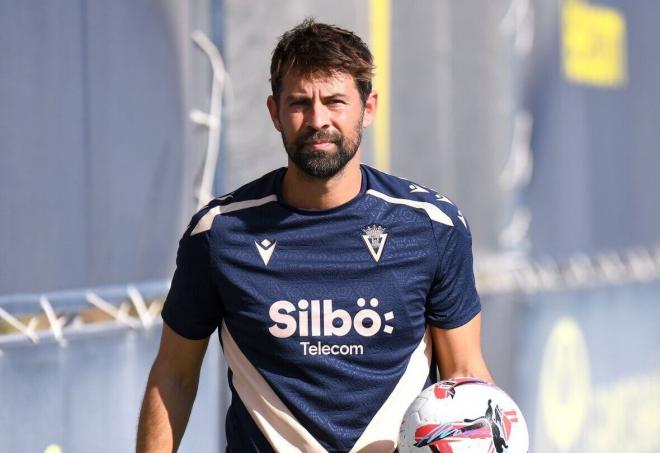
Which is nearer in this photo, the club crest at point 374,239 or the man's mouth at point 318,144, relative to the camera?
the man's mouth at point 318,144

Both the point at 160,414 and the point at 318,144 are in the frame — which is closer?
the point at 318,144

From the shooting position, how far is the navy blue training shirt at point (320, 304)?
12.1 feet

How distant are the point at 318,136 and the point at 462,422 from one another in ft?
2.84

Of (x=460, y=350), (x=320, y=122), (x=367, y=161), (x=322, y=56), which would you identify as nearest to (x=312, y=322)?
(x=460, y=350)

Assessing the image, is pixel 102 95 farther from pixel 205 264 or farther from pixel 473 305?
pixel 473 305

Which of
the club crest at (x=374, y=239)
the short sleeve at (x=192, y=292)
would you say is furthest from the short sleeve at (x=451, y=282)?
the short sleeve at (x=192, y=292)

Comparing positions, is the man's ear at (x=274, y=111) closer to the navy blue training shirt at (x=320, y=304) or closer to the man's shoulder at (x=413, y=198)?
the navy blue training shirt at (x=320, y=304)

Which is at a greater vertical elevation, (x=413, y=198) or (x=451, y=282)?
(x=413, y=198)

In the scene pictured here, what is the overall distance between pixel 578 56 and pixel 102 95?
169 inches

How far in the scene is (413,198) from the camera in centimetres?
383

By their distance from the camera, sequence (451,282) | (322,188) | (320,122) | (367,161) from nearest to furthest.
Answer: (320,122) → (322,188) → (451,282) → (367,161)

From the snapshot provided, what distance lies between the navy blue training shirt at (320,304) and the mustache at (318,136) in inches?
9.9

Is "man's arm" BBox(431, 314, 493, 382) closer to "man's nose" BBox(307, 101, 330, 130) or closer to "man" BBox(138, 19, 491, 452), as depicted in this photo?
"man" BBox(138, 19, 491, 452)

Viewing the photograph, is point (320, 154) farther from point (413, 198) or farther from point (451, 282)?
point (451, 282)
